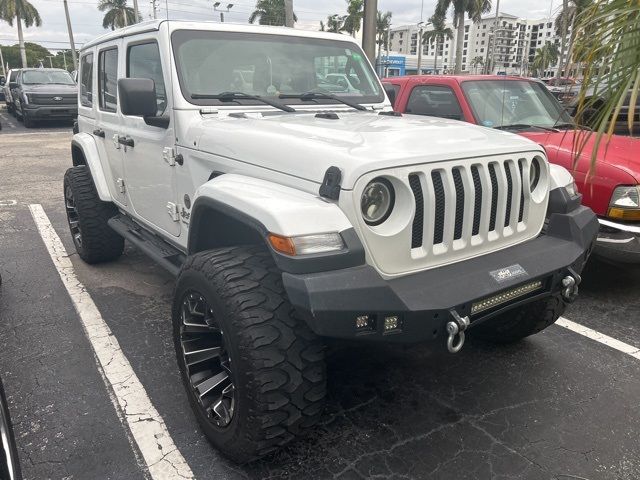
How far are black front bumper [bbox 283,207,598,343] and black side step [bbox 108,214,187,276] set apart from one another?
135cm

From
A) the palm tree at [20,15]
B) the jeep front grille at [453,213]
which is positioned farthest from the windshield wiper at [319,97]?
the palm tree at [20,15]

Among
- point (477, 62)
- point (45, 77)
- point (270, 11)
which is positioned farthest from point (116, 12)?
point (477, 62)

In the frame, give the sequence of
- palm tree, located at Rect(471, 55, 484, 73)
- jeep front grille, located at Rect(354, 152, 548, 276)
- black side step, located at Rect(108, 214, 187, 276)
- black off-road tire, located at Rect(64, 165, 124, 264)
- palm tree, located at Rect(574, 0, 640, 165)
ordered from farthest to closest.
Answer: palm tree, located at Rect(471, 55, 484, 73) → black off-road tire, located at Rect(64, 165, 124, 264) → black side step, located at Rect(108, 214, 187, 276) → jeep front grille, located at Rect(354, 152, 548, 276) → palm tree, located at Rect(574, 0, 640, 165)

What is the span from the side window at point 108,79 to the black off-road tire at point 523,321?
127 inches

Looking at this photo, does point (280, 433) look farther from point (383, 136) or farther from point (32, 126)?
point (32, 126)

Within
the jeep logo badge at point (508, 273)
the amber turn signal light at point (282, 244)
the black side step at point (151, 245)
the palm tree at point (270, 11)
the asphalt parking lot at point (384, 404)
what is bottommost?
the asphalt parking lot at point (384, 404)

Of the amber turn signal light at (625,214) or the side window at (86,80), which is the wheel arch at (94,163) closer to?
the side window at (86,80)

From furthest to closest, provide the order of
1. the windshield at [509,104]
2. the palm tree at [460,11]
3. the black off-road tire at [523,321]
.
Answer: the palm tree at [460,11] → the windshield at [509,104] → the black off-road tire at [523,321]

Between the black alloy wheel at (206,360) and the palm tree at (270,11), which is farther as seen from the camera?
the palm tree at (270,11)

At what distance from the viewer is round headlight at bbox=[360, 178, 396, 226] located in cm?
221

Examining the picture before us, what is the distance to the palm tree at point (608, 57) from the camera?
1.73m

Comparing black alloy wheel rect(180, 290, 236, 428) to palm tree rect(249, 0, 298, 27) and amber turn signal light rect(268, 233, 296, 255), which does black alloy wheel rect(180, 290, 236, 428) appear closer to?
amber turn signal light rect(268, 233, 296, 255)

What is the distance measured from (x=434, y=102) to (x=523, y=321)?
3.36 meters

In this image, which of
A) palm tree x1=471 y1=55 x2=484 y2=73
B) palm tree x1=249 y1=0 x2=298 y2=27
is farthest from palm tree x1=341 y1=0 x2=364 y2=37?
palm tree x1=471 y1=55 x2=484 y2=73
